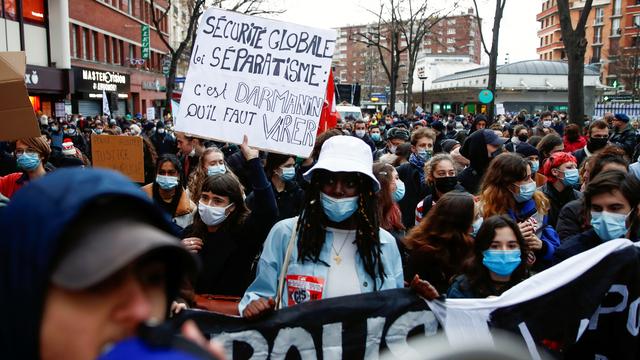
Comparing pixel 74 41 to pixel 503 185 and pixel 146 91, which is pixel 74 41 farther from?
pixel 503 185

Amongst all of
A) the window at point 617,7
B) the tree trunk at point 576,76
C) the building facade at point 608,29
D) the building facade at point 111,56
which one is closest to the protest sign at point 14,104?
the tree trunk at point 576,76

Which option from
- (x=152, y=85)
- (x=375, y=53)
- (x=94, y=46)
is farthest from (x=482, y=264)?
(x=375, y=53)

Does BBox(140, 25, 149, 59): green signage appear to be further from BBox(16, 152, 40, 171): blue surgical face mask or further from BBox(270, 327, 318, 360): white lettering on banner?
BBox(270, 327, 318, 360): white lettering on banner

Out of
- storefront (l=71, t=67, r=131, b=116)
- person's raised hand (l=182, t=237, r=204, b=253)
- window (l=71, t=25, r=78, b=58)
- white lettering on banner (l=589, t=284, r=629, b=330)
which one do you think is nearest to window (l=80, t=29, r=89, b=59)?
window (l=71, t=25, r=78, b=58)

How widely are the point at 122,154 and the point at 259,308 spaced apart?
15.6 ft

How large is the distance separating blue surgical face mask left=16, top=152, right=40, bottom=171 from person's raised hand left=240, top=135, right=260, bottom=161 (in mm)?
3063

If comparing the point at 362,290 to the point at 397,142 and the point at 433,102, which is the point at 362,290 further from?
the point at 433,102

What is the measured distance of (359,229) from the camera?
9.48 ft

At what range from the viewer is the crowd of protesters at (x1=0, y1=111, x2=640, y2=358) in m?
0.92

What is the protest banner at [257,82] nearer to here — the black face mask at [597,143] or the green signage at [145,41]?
the black face mask at [597,143]

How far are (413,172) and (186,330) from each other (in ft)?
19.1

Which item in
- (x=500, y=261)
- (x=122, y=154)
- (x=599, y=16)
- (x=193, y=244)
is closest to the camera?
(x=500, y=261)

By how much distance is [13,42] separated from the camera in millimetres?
25000

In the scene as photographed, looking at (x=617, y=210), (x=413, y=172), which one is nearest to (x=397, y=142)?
(x=413, y=172)
